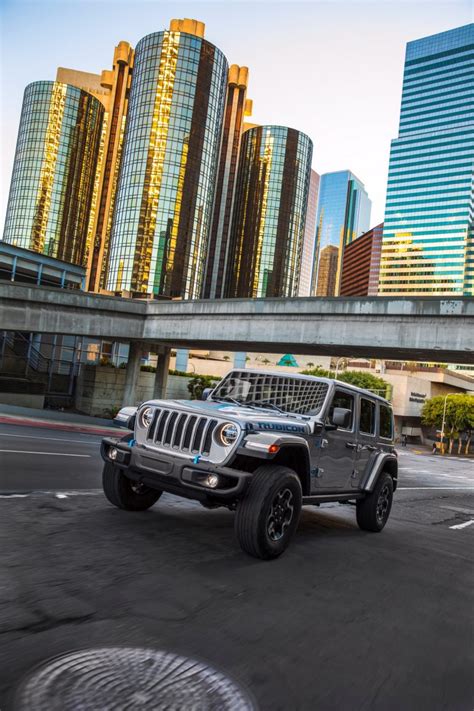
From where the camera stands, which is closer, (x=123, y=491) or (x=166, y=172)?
(x=123, y=491)

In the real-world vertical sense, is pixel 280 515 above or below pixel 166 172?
below

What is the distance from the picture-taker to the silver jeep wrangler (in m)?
5.30

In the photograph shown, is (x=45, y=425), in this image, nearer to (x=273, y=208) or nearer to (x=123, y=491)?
(x=123, y=491)

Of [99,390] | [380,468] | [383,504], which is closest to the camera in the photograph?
[380,468]

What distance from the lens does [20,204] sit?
133750 mm

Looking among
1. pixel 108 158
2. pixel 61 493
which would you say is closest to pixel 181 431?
pixel 61 493

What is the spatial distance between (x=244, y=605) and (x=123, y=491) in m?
2.86

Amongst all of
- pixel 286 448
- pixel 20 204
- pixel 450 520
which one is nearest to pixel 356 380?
pixel 450 520

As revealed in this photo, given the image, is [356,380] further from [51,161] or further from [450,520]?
[51,161]

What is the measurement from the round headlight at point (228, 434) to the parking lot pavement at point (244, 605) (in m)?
1.10

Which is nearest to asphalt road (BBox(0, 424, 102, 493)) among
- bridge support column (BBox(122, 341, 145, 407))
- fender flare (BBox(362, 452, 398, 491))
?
fender flare (BBox(362, 452, 398, 491))

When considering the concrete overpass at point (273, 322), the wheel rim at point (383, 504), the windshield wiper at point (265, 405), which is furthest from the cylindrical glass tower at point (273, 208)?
the windshield wiper at point (265, 405)

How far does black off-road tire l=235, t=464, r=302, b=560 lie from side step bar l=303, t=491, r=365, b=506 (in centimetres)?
58

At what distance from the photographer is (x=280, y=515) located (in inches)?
219
